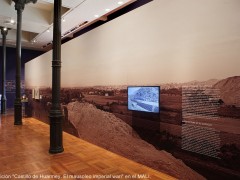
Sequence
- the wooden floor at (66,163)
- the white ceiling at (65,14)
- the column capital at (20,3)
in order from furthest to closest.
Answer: the column capital at (20,3), the white ceiling at (65,14), the wooden floor at (66,163)

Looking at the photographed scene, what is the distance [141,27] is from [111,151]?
2400 millimetres

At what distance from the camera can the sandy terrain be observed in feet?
10.2

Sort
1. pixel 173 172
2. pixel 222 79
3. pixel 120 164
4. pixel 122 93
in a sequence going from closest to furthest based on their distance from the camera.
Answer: pixel 222 79 → pixel 173 172 → pixel 120 164 → pixel 122 93

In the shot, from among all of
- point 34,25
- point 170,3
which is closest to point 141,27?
point 170,3

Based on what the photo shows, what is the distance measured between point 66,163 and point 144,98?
167 cm

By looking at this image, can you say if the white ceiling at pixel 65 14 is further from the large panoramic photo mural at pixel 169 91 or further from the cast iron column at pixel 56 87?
the cast iron column at pixel 56 87

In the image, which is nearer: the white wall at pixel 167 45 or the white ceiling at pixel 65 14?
the white wall at pixel 167 45

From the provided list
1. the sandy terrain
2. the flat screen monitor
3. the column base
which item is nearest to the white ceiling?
the sandy terrain

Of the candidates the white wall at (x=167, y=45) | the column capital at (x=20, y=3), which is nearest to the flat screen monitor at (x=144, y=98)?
the white wall at (x=167, y=45)

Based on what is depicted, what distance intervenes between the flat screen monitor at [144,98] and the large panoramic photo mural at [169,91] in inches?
0.6

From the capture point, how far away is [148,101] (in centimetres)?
343

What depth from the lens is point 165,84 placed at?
126 inches

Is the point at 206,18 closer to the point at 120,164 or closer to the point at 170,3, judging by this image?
the point at 170,3

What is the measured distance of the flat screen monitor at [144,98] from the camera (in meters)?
3.29
